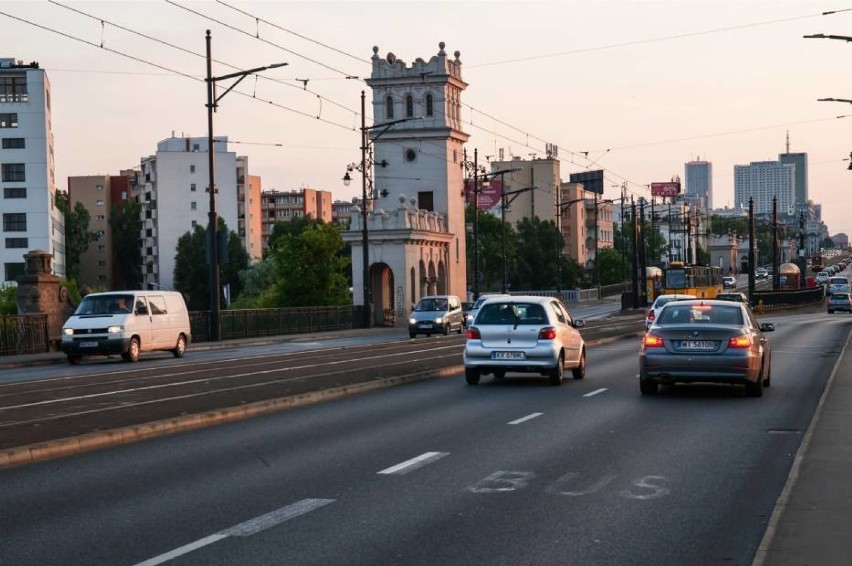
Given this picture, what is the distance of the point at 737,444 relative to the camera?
13.3 meters

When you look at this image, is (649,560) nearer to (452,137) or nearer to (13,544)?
(13,544)

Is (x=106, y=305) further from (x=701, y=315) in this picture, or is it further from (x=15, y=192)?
(x=15, y=192)

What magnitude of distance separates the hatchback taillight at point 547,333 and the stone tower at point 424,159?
60016 millimetres

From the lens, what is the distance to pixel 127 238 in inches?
6299

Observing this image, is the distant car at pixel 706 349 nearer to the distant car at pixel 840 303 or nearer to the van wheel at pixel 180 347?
the van wheel at pixel 180 347

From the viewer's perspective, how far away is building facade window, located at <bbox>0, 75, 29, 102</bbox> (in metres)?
115

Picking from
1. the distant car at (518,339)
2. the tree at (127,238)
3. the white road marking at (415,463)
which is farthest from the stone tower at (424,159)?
the tree at (127,238)

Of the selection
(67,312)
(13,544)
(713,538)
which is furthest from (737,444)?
(67,312)

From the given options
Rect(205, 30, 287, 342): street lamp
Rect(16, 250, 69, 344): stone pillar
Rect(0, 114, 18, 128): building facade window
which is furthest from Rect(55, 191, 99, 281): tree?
Rect(16, 250, 69, 344): stone pillar

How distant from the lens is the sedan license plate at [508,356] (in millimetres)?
22141

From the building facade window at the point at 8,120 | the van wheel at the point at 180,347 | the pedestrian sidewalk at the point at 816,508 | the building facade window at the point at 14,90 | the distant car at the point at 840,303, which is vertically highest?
the building facade window at the point at 14,90

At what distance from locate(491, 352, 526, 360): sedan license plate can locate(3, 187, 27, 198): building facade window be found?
10343cm

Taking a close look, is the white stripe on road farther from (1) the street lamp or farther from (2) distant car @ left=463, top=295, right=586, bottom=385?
(1) the street lamp

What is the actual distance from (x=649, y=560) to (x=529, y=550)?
0.76 m
